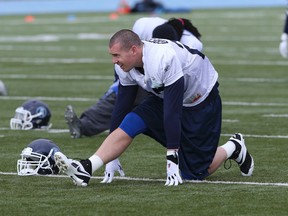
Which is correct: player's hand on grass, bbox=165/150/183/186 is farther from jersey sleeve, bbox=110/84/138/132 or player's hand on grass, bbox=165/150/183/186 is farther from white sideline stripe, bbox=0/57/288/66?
white sideline stripe, bbox=0/57/288/66

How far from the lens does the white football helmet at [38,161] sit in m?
8.42

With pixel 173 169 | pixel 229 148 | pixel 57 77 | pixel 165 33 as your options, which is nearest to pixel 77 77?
pixel 57 77

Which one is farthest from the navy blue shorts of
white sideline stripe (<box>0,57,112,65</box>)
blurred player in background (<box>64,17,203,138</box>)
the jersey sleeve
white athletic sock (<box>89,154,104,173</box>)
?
white sideline stripe (<box>0,57,112,65</box>)

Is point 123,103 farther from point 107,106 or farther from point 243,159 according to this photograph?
point 107,106

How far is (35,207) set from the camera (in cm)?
706

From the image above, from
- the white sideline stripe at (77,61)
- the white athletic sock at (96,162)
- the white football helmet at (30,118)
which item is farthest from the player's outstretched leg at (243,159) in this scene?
the white sideline stripe at (77,61)

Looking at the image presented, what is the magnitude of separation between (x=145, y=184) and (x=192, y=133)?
0.55 m

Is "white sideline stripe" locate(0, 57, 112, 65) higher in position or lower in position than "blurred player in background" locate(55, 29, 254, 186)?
lower

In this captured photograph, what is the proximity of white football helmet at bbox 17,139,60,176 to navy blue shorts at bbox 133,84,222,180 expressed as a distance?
890 millimetres

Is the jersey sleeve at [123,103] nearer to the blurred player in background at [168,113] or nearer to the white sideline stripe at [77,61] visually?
the blurred player in background at [168,113]

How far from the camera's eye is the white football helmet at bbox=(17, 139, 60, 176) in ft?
Result: 27.6

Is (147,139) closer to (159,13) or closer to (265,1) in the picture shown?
(159,13)

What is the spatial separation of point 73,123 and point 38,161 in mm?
2425

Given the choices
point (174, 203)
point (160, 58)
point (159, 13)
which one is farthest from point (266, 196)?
point (159, 13)
